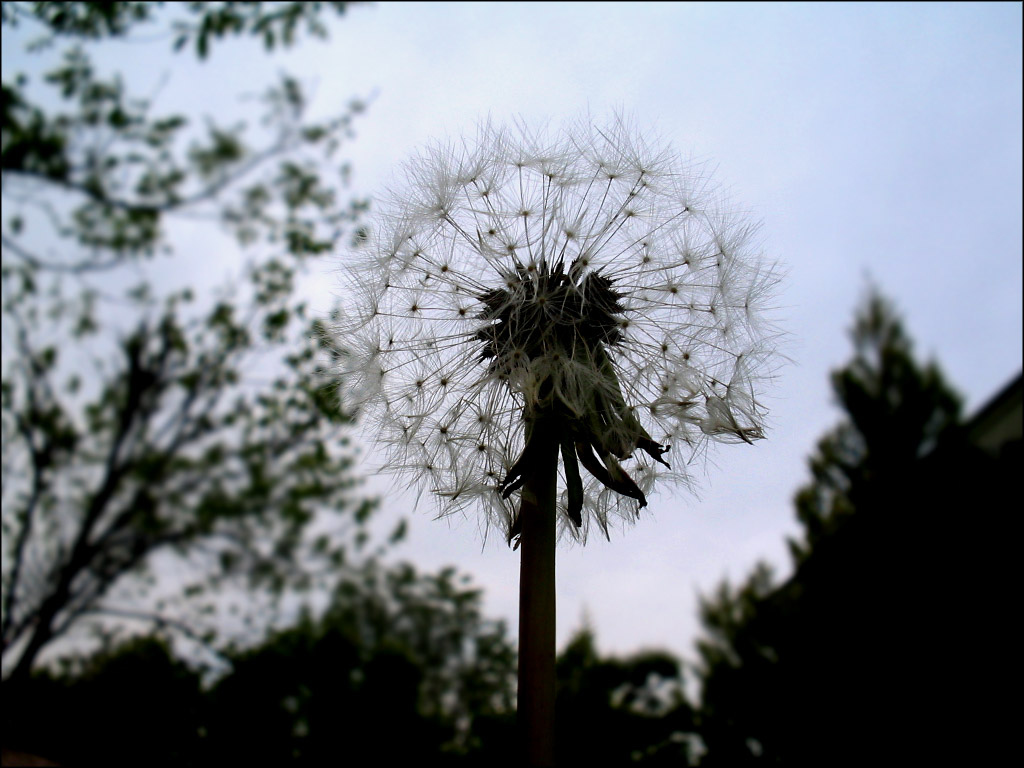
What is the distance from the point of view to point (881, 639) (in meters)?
9.61

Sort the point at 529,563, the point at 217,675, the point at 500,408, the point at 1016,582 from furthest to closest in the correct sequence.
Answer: the point at 1016,582
the point at 217,675
the point at 500,408
the point at 529,563

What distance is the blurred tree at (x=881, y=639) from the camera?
789 cm

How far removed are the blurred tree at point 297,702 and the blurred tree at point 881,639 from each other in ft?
7.01

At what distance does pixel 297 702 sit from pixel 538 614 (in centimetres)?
494

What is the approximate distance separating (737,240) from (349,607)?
7.60 metres

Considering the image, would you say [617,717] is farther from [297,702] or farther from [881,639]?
[881,639]

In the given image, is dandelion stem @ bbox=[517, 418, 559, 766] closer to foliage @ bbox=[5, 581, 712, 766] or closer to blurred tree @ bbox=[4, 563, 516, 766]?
foliage @ bbox=[5, 581, 712, 766]

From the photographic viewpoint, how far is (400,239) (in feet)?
10.0

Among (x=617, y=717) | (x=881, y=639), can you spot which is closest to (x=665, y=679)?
(x=617, y=717)

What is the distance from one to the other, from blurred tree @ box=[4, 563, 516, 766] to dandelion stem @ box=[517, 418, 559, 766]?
13.4 ft

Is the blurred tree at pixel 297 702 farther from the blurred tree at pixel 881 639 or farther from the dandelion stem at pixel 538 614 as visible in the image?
the dandelion stem at pixel 538 614

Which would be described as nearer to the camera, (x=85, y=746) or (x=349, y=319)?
(x=349, y=319)

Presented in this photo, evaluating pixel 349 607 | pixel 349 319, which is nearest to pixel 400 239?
pixel 349 319

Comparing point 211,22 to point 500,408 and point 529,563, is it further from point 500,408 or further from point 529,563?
point 529,563
